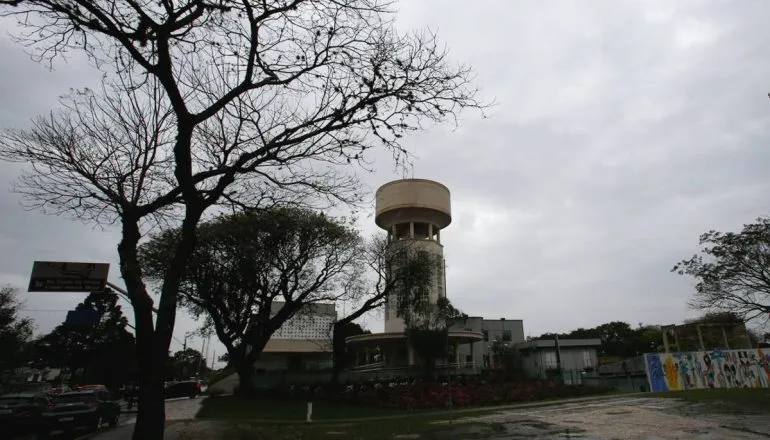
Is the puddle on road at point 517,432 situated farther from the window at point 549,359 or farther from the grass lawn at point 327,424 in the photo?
the window at point 549,359

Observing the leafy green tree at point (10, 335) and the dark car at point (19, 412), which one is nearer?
the dark car at point (19, 412)

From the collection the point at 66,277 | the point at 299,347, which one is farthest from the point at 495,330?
the point at 66,277

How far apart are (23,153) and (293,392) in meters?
23.7

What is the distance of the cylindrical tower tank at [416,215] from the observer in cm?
3859

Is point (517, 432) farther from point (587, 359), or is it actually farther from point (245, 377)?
point (587, 359)

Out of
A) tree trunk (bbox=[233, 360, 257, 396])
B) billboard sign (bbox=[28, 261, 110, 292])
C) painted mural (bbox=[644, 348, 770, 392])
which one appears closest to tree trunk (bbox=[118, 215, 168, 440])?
billboard sign (bbox=[28, 261, 110, 292])

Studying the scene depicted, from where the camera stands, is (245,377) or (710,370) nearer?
A: (710,370)

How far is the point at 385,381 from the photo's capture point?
111 feet

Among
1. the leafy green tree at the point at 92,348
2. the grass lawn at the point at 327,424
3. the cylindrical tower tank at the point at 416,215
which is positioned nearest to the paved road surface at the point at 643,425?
the grass lawn at the point at 327,424

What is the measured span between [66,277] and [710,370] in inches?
1433

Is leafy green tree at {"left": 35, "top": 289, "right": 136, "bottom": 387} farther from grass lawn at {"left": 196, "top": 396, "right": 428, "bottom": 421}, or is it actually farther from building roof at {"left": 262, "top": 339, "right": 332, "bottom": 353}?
grass lawn at {"left": 196, "top": 396, "right": 428, "bottom": 421}

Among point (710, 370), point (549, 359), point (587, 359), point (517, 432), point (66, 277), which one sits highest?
point (587, 359)

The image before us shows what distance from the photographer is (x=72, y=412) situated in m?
18.5

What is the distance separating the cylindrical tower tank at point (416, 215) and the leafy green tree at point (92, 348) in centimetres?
4137
